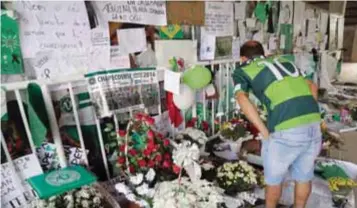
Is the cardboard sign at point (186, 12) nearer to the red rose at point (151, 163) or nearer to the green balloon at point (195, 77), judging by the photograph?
the green balloon at point (195, 77)

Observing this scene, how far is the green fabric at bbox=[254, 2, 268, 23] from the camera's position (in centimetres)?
232

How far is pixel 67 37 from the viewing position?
4.23 feet

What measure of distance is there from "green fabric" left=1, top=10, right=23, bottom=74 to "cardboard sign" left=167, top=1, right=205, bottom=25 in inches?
30.2

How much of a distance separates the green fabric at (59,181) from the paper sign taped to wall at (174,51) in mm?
714

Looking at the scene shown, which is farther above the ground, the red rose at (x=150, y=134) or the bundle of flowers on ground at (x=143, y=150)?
the red rose at (x=150, y=134)

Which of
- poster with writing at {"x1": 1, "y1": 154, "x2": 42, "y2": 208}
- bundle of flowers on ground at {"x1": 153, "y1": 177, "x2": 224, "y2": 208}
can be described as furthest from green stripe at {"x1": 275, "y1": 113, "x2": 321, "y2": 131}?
poster with writing at {"x1": 1, "y1": 154, "x2": 42, "y2": 208}

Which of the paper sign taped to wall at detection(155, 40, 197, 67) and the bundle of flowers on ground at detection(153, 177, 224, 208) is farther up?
the paper sign taped to wall at detection(155, 40, 197, 67)

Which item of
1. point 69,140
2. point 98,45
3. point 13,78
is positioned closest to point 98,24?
point 98,45

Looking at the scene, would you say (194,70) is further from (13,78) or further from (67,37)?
(13,78)

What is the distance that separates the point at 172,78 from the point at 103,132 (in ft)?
1.45

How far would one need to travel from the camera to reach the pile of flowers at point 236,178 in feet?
4.74

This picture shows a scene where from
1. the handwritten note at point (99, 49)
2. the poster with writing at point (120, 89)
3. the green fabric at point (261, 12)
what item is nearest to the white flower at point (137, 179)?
the poster with writing at point (120, 89)

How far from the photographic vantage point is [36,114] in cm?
117

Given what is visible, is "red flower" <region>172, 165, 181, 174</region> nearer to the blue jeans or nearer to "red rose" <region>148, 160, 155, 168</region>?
"red rose" <region>148, 160, 155, 168</region>
